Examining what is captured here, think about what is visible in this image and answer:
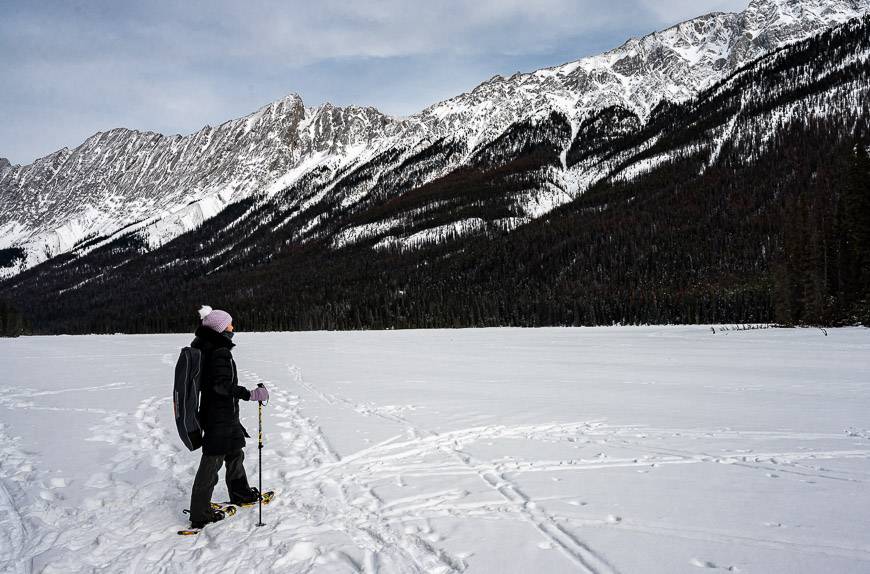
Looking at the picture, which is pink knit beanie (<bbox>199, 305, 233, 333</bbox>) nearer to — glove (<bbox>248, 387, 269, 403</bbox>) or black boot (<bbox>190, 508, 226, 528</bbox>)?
glove (<bbox>248, 387, 269, 403</bbox>)

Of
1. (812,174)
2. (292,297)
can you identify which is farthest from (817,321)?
(292,297)

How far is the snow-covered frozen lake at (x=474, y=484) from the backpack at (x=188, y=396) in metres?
1.19

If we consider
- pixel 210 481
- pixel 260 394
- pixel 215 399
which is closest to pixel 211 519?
pixel 210 481

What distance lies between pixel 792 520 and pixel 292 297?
171 metres

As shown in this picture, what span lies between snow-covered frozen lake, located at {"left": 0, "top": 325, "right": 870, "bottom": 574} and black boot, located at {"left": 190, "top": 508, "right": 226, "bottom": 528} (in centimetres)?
13

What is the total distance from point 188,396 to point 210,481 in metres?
1.13

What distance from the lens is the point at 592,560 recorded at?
4.88 meters

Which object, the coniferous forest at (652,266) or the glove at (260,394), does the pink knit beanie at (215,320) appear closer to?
the glove at (260,394)

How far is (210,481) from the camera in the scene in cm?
636

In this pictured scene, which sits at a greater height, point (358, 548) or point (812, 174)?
point (812, 174)

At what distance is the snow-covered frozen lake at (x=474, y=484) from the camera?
5.18 meters

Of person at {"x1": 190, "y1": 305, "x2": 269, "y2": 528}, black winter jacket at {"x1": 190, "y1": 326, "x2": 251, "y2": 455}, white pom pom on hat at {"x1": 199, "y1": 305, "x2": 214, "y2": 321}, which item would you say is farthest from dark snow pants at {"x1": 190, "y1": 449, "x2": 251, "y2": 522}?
white pom pom on hat at {"x1": 199, "y1": 305, "x2": 214, "y2": 321}

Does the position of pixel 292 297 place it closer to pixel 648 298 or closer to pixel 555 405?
pixel 648 298

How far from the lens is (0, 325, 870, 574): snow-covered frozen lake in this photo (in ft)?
17.0
